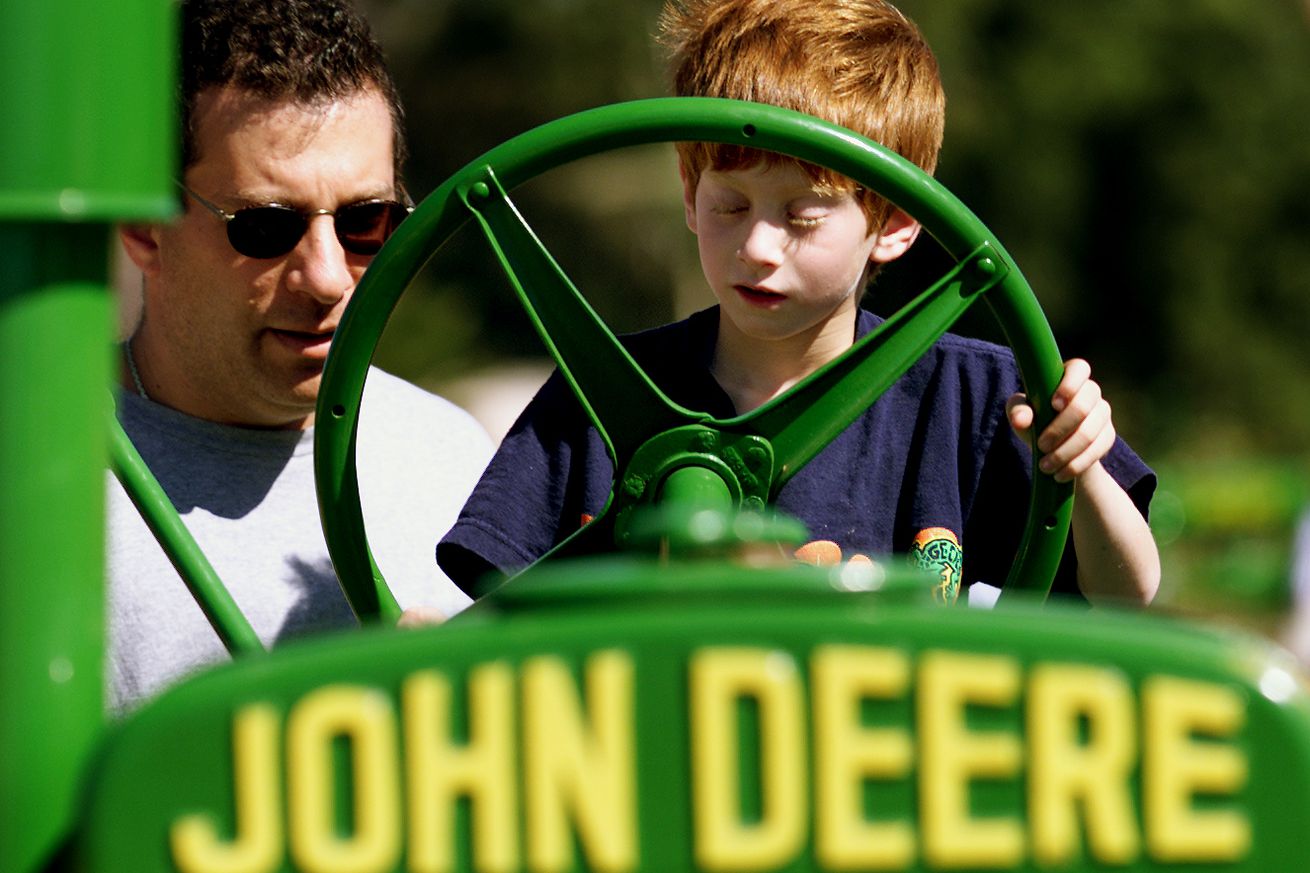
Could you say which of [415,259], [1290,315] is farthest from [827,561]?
[1290,315]

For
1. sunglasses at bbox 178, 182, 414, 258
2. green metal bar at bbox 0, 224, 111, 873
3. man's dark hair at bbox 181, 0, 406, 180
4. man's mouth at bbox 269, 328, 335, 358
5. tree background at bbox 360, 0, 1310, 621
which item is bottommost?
green metal bar at bbox 0, 224, 111, 873

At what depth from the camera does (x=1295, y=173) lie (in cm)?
2408

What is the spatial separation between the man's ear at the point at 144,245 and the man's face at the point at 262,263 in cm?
1

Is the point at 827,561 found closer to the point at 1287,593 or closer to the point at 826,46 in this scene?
the point at 826,46

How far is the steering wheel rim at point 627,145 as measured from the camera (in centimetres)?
135

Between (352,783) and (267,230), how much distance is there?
1182 millimetres

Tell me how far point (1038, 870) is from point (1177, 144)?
24.3 m

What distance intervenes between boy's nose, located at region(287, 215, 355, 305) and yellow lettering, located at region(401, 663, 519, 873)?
114 cm

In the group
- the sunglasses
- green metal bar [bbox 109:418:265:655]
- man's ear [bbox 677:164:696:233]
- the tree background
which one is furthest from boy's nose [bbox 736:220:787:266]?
the tree background

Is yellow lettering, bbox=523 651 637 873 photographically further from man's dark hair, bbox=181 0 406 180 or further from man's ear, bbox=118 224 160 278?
man's ear, bbox=118 224 160 278

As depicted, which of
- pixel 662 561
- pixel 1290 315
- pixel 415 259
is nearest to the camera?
pixel 662 561

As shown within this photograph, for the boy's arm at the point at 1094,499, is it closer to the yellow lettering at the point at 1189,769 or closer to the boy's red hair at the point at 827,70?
the boy's red hair at the point at 827,70

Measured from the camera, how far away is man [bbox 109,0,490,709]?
6.49 ft

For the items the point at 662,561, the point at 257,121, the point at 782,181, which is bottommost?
the point at 662,561
